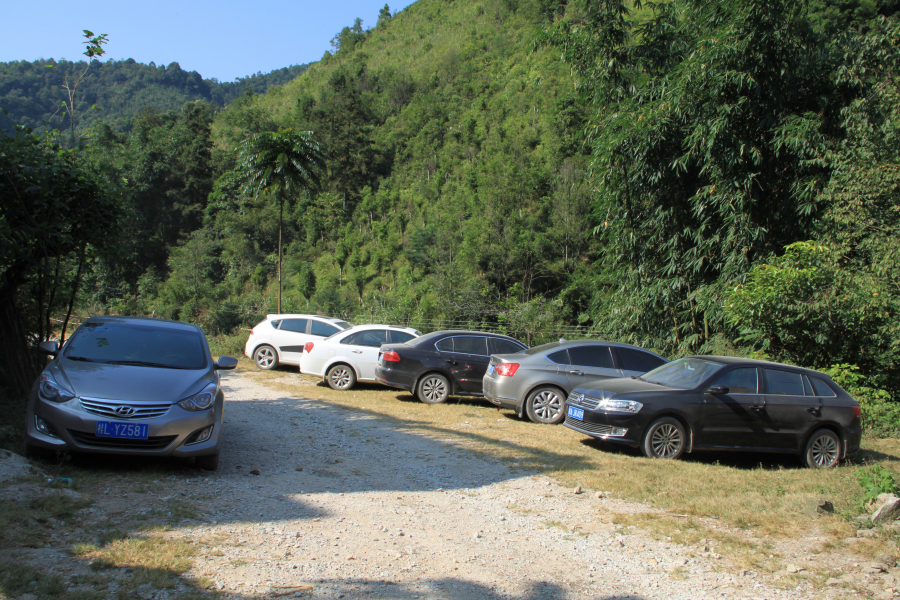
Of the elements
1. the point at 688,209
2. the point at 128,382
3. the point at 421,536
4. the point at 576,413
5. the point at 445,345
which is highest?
the point at 688,209

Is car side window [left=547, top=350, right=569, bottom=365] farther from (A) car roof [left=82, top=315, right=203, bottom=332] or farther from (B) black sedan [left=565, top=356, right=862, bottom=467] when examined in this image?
(A) car roof [left=82, top=315, right=203, bottom=332]

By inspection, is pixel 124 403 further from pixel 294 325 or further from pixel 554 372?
pixel 294 325

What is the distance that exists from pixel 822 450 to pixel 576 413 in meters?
3.58

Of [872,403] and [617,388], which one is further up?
[617,388]

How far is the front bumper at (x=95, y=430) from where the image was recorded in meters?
5.73

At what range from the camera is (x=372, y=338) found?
1413cm

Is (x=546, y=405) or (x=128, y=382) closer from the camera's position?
(x=128, y=382)

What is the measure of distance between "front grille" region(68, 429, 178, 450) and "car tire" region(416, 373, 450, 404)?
6.95 m

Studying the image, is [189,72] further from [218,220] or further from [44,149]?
[44,149]

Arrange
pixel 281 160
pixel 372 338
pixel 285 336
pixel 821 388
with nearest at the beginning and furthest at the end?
pixel 821 388
pixel 372 338
pixel 285 336
pixel 281 160

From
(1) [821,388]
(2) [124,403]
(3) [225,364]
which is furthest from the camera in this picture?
(1) [821,388]

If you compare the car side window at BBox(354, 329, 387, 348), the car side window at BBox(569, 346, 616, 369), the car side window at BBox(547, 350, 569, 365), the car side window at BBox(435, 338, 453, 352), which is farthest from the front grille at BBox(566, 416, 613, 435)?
the car side window at BBox(354, 329, 387, 348)

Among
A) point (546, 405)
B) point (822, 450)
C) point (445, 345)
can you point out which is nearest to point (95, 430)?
point (546, 405)

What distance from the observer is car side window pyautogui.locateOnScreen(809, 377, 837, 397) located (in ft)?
29.1
